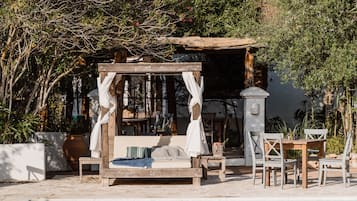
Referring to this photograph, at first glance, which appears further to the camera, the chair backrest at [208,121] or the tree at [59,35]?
the chair backrest at [208,121]

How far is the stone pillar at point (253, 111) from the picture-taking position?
16.5m

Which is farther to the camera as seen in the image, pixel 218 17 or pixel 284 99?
pixel 284 99

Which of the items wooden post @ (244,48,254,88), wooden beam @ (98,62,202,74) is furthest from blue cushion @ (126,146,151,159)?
wooden post @ (244,48,254,88)

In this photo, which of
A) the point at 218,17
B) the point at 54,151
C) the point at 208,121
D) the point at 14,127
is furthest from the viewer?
the point at 208,121

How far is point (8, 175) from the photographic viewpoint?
13750mm

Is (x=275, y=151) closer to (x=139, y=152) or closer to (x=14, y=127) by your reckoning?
(x=139, y=152)

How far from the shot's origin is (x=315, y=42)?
1519 centimetres

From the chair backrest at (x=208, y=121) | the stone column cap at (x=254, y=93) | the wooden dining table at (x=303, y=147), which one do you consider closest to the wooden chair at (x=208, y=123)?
the chair backrest at (x=208, y=121)

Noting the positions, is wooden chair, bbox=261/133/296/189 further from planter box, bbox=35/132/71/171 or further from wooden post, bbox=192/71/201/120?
planter box, bbox=35/132/71/171

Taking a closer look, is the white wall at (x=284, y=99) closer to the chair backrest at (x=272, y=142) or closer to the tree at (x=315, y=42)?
the tree at (x=315, y=42)

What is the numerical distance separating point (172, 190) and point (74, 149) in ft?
13.7

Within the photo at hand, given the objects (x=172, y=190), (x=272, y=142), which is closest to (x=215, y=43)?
(x=272, y=142)

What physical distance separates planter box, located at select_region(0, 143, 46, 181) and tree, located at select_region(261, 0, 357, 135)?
19.7 ft

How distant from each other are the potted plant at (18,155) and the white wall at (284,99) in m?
9.46
